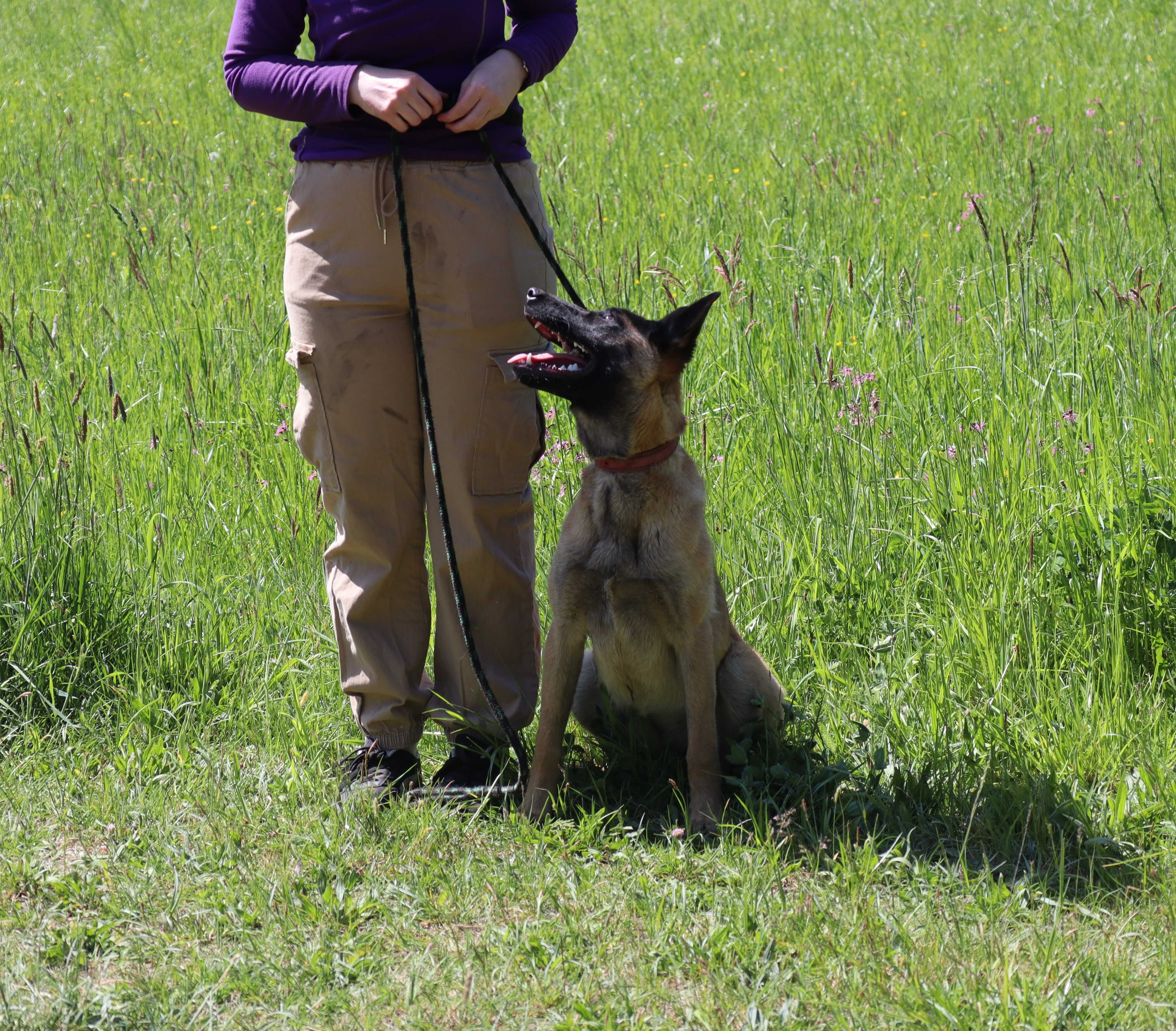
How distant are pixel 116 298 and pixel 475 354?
3285 millimetres

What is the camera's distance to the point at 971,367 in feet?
12.7

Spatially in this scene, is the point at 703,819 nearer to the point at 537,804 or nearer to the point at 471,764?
the point at 537,804

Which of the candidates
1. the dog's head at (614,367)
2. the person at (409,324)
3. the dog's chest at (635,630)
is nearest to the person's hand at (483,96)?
the person at (409,324)

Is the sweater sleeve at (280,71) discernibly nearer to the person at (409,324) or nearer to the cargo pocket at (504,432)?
the person at (409,324)

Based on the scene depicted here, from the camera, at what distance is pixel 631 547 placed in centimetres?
277

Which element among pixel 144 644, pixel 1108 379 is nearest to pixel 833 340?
pixel 1108 379

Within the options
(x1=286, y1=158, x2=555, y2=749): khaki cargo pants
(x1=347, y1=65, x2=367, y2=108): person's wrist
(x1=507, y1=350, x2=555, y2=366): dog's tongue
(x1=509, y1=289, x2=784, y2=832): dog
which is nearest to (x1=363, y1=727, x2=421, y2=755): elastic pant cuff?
(x1=286, y1=158, x2=555, y2=749): khaki cargo pants

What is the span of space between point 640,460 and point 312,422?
83 centimetres

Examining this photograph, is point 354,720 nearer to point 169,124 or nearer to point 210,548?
point 210,548

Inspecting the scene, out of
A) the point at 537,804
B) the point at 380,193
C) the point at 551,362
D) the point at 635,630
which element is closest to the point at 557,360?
the point at 551,362

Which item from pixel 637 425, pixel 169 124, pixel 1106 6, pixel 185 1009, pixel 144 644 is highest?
pixel 1106 6

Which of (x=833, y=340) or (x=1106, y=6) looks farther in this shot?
(x=1106, y=6)

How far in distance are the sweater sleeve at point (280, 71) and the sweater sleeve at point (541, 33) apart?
0.40 metres

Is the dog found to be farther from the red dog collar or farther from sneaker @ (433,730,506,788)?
sneaker @ (433,730,506,788)
